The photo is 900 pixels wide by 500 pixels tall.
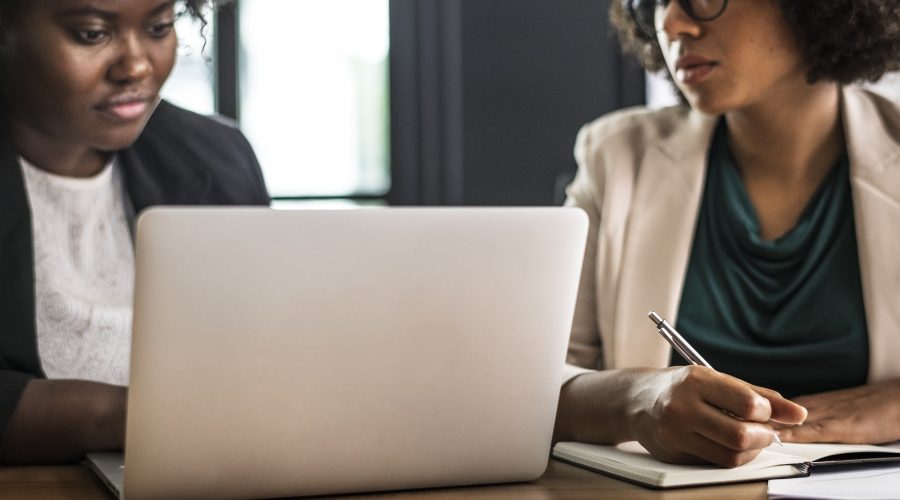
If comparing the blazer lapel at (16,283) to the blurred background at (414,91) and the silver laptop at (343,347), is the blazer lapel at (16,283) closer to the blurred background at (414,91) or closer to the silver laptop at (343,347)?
the silver laptop at (343,347)

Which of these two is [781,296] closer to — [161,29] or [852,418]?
[852,418]

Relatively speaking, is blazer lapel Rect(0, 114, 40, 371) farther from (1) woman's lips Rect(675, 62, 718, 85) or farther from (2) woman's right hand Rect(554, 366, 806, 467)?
(1) woman's lips Rect(675, 62, 718, 85)

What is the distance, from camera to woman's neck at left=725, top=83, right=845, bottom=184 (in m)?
1.69

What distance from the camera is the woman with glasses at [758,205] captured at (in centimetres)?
157

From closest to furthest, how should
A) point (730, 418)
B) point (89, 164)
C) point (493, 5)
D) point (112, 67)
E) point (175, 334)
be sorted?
point (175, 334) < point (730, 418) < point (112, 67) < point (89, 164) < point (493, 5)

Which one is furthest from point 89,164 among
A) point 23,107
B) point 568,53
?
point 568,53

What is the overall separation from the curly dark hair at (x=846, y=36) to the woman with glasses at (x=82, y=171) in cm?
97

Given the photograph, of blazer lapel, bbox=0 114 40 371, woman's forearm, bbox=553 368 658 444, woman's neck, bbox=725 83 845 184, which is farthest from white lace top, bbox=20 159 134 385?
woman's neck, bbox=725 83 845 184

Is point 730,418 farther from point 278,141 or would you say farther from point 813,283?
point 278,141

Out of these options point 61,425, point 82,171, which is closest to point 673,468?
point 61,425

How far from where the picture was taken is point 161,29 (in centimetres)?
161

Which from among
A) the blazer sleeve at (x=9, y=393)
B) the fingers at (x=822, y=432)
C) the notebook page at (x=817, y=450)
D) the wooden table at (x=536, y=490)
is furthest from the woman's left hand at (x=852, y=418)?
the blazer sleeve at (x=9, y=393)

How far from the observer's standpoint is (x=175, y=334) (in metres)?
0.76

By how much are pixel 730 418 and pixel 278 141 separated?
9.99 ft
